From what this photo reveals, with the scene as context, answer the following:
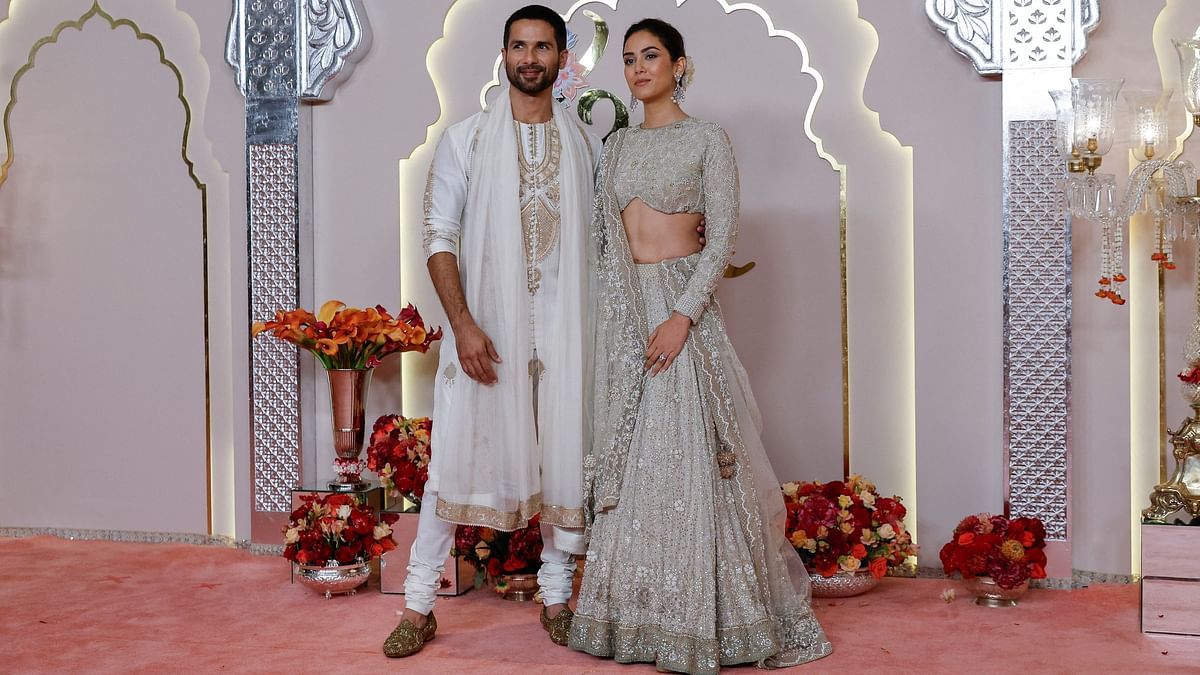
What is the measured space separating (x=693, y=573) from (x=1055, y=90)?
6.56 feet

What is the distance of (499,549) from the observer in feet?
12.4

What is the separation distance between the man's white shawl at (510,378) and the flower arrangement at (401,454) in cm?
73

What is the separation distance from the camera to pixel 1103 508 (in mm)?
3861

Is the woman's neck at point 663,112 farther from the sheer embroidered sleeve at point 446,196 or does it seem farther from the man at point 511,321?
the sheer embroidered sleeve at point 446,196

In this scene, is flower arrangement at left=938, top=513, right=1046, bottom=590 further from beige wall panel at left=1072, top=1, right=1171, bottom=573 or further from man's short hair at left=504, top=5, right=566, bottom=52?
man's short hair at left=504, top=5, right=566, bottom=52

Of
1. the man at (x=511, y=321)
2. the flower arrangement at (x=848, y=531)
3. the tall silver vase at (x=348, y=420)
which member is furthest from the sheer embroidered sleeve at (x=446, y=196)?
the flower arrangement at (x=848, y=531)

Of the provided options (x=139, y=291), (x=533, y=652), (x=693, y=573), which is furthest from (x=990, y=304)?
(x=139, y=291)

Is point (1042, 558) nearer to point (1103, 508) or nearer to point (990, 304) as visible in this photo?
point (1103, 508)

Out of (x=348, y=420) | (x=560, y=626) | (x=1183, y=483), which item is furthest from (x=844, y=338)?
(x=348, y=420)

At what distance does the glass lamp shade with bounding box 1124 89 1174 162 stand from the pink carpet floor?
144cm

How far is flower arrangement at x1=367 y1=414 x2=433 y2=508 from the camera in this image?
390 centimetres

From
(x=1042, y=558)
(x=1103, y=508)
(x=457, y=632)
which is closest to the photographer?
(x=457, y=632)

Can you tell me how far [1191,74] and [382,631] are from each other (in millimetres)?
2922

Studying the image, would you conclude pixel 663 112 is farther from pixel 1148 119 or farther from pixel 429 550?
pixel 1148 119
